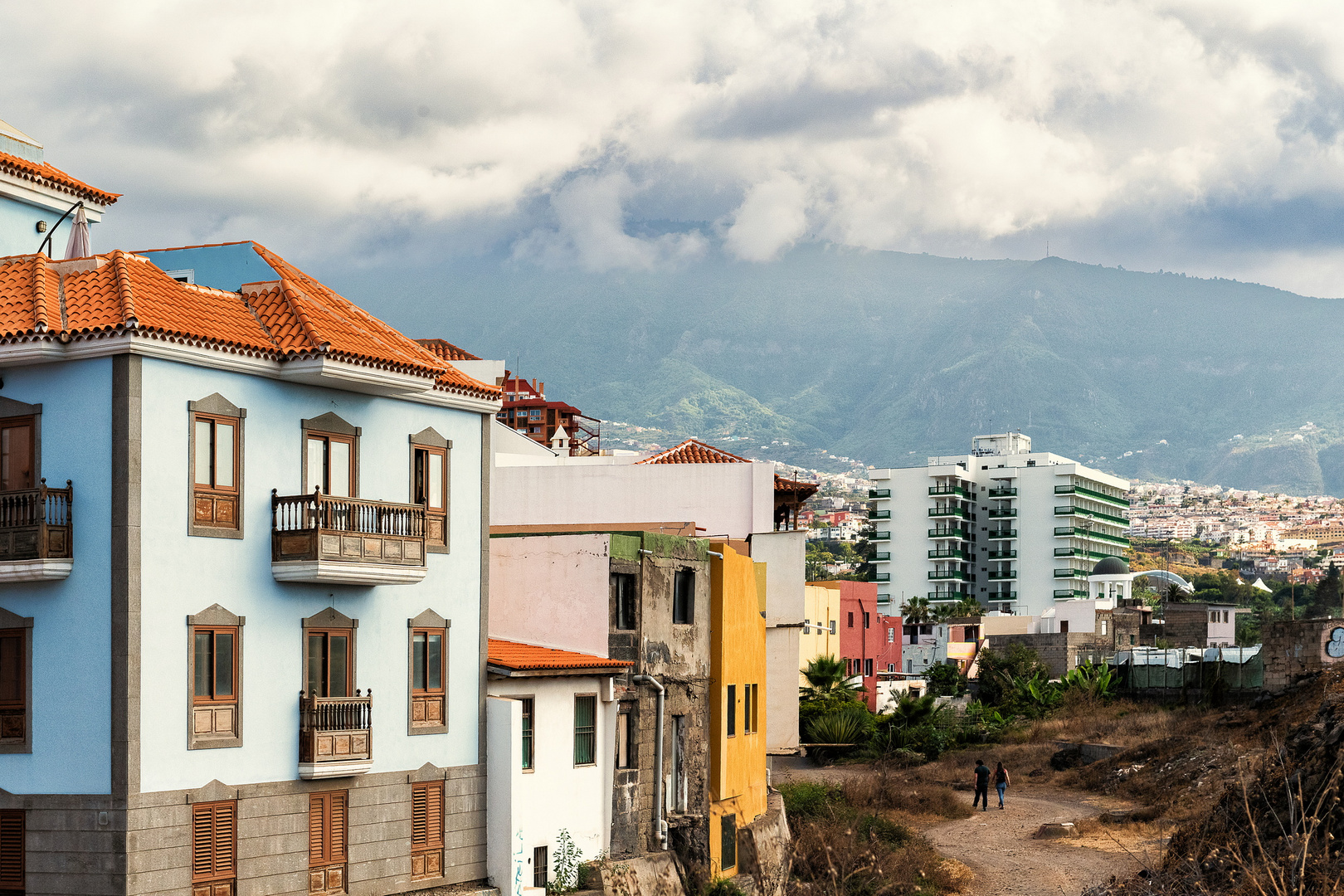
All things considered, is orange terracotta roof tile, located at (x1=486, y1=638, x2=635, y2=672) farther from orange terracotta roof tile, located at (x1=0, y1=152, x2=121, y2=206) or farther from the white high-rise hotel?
the white high-rise hotel

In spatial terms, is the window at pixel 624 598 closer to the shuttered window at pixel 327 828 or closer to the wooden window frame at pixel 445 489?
the wooden window frame at pixel 445 489

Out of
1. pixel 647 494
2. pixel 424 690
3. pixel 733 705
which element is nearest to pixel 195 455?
pixel 424 690

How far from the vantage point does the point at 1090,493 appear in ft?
558

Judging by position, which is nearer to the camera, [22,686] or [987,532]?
[22,686]

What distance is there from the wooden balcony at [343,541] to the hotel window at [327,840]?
12.6 feet

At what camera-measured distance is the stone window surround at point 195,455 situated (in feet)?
82.5

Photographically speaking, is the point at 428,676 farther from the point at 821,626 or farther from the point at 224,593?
the point at 821,626

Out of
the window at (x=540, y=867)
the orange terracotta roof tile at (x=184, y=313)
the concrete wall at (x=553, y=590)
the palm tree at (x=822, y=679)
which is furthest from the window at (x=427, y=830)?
the palm tree at (x=822, y=679)

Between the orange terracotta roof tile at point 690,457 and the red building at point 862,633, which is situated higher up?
the orange terracotta roof tile at point 690,457

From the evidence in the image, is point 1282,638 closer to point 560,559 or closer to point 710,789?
point 710,789

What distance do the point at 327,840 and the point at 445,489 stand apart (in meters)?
6.93

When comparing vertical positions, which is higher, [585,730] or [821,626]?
[585,730]

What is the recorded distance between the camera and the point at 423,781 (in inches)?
1154

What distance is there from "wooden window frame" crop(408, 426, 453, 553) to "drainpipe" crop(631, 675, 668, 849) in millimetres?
6884
